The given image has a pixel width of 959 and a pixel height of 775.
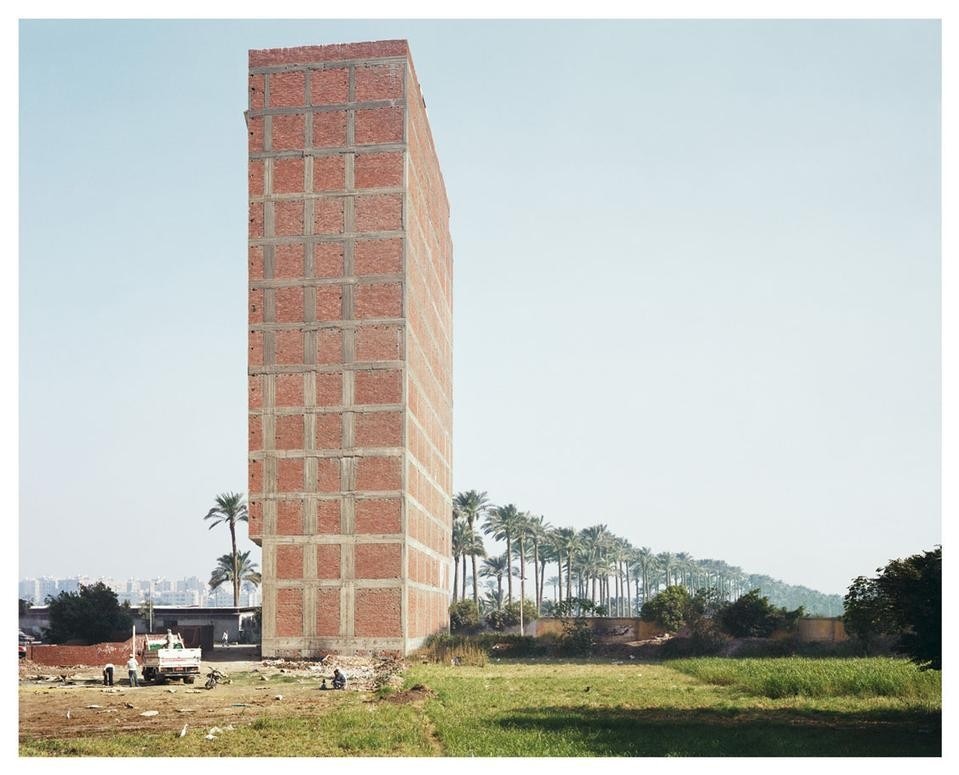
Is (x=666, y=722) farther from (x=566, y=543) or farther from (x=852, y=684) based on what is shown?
(x=566, y=543)

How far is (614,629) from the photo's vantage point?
8462cm

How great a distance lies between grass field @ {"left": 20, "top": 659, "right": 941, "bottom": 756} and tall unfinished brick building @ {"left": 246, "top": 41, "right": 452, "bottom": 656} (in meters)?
19.1

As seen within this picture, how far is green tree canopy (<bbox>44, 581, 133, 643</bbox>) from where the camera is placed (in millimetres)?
81625

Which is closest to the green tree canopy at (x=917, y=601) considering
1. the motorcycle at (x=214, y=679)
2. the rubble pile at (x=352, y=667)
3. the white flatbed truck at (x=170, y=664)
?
the rubble pile at (x=352, y=667)

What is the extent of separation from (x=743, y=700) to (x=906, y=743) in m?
12.0

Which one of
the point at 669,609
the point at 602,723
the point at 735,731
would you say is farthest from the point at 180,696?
the point at 669,609

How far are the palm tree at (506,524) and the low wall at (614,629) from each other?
63861mm

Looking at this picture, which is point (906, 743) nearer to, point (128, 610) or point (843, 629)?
point (843, 629)

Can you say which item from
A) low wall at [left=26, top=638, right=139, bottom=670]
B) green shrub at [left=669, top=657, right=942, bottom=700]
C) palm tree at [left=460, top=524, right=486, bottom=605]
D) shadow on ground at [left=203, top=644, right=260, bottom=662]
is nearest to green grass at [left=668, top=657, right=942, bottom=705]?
green shrub at [left=669, top=657, right=942, bottom=700]

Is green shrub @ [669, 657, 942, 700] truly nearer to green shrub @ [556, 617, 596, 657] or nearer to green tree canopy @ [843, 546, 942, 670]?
green tree canopy @ [843, 546, 942, 670]

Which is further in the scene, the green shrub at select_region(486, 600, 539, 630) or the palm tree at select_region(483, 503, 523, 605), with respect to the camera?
the palm tree at select_region(483, 503, 523, 605)

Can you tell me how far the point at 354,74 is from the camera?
222 feet

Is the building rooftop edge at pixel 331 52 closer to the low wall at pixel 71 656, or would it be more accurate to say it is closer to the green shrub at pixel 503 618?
the low wall at pixel 71 656

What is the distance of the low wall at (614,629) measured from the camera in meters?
83.7
